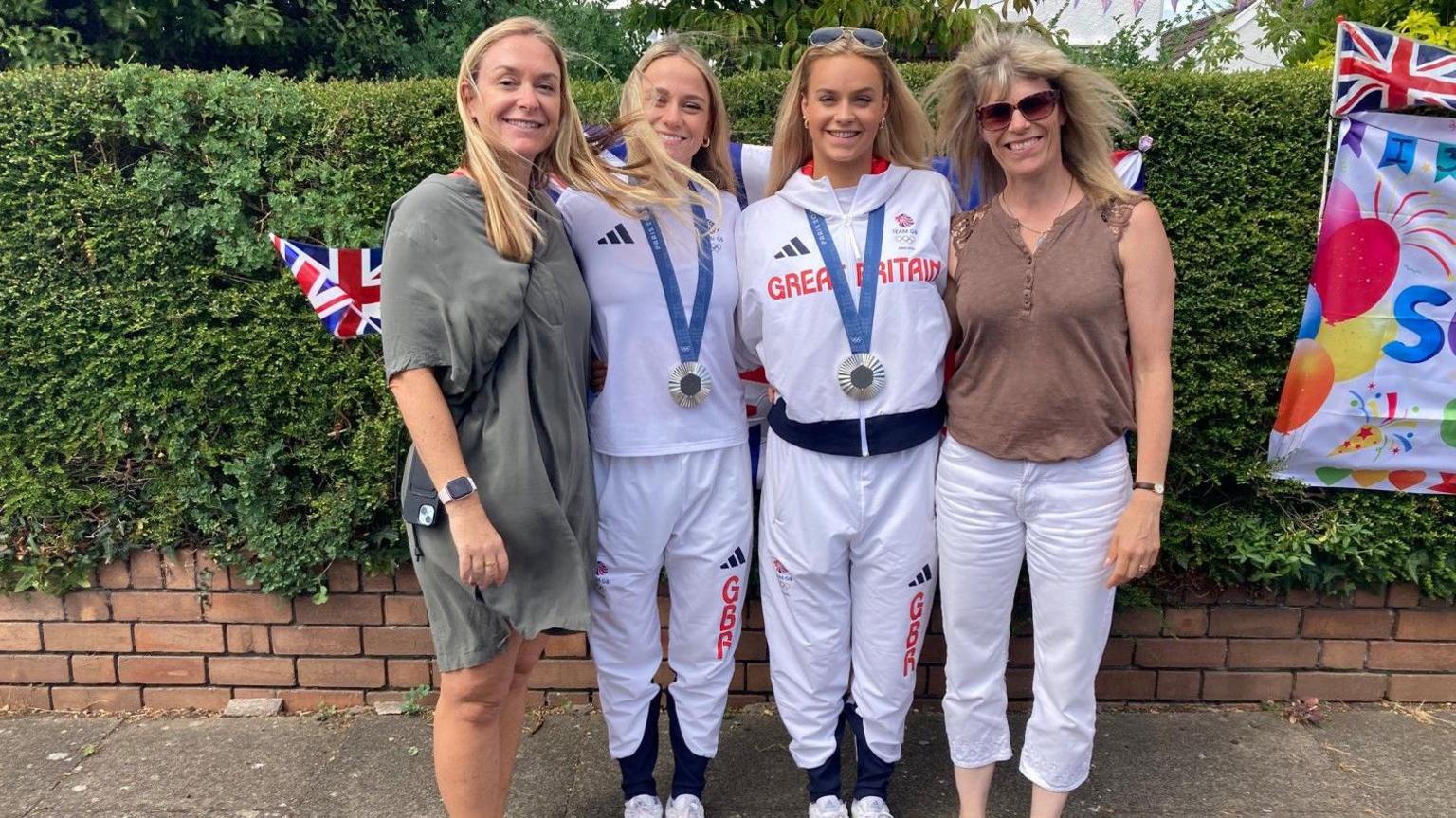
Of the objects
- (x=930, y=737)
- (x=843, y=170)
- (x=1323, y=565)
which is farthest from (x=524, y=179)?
(x=1323, y=565)

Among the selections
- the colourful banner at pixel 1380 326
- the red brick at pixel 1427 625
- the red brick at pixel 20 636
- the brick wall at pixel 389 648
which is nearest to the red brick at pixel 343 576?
the brick wall at pixel 389 648

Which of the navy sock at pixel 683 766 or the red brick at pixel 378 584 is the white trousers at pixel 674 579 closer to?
the navy sock at pixel 683 766

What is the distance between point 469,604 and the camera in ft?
7.48

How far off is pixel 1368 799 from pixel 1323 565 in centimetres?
75

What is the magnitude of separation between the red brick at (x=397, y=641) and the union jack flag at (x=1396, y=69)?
3.46 m

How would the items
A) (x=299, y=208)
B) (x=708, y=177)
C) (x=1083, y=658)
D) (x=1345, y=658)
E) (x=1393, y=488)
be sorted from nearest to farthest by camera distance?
(x=1083, y=658), (x=708, y=177), (x=299, y=208), (x=1393, y=488), (x=1345, y=658)

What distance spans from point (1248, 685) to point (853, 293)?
222cm

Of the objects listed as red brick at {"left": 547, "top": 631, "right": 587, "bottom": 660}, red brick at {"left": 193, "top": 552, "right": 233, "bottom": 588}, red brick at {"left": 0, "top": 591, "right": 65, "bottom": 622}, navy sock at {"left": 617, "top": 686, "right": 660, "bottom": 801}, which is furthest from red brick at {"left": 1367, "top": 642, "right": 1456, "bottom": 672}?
red brick at {"left": 0, "top": 591, "right": 65, "bottom": 622}

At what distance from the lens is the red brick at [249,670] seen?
3.48m

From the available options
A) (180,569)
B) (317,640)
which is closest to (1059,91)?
(317,640)

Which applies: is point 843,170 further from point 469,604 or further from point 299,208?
point 299,208

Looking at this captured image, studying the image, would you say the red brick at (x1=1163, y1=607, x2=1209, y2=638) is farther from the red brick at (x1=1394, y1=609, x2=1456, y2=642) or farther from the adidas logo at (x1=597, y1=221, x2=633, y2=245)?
the adidas logo at (x1=597, y1=221, x2=633, y2=245)

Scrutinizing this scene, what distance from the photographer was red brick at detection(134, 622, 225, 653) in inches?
136

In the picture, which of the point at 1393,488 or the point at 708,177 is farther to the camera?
the point at 1393,488
